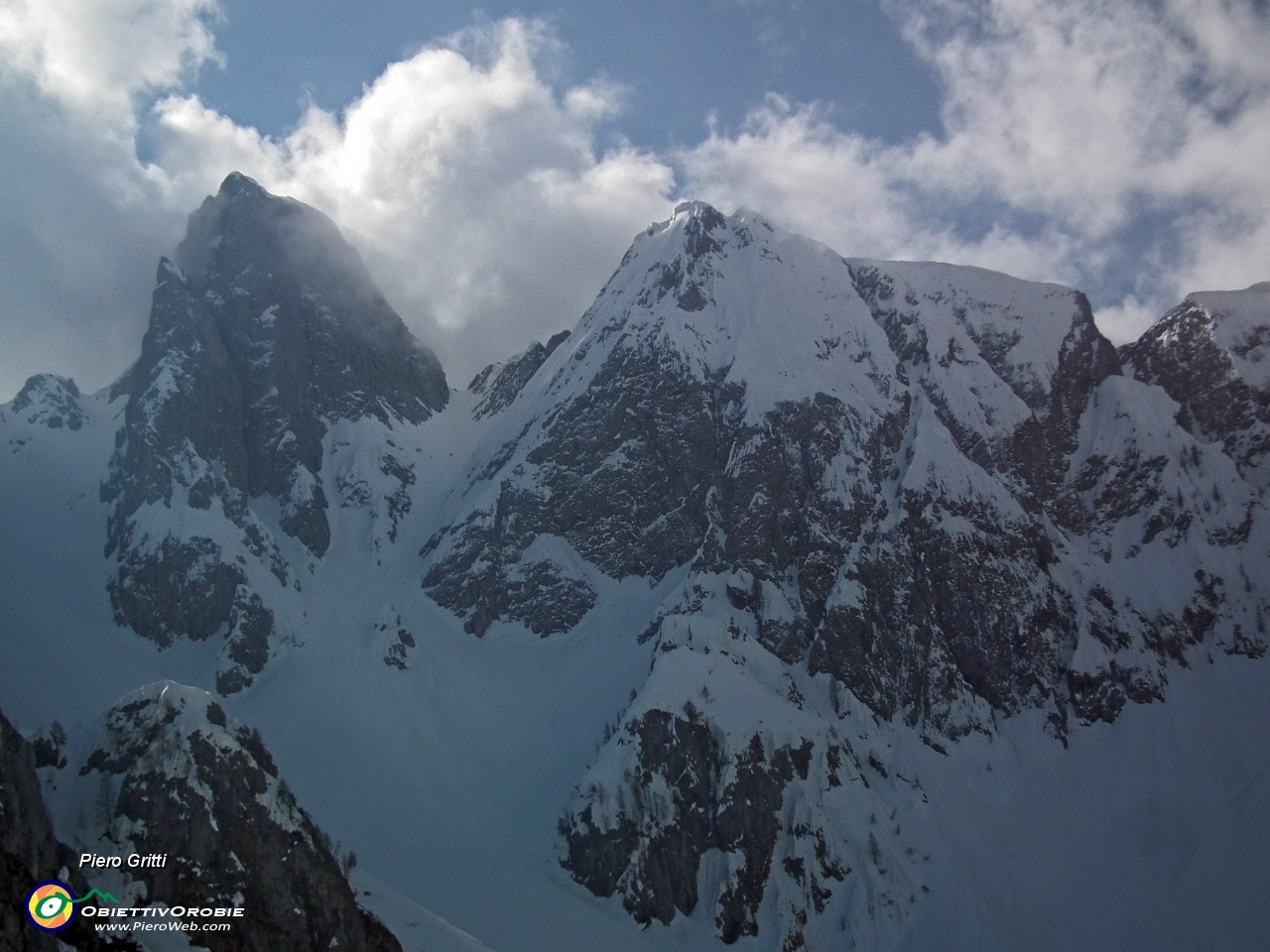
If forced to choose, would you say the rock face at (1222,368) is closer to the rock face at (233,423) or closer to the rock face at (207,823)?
the rock face at (233,423)

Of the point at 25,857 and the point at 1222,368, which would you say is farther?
the point at 1222,368

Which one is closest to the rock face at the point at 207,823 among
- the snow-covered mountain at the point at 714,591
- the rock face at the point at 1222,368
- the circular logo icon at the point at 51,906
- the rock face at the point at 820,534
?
the circular logo icon at the point at 51,906

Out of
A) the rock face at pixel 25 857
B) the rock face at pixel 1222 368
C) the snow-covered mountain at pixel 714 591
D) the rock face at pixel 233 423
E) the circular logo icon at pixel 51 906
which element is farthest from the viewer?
the rock face at pixel 1222 368

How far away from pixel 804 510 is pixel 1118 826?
166 ft

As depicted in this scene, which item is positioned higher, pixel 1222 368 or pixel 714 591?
pixel 1222 368

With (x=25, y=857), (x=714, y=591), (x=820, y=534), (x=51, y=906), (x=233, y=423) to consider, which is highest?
(x=820, y=534)

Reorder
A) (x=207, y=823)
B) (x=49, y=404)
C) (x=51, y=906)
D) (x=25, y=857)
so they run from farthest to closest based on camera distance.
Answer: (x=49, y=404) < (x=207, y=823) < (x=25, y=857) < (x=51, y=906)

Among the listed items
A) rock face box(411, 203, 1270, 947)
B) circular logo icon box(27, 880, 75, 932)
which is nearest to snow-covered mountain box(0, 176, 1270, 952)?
rock face box(411, 203, 1270, 947)

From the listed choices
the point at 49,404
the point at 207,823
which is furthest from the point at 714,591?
the point at 49,404

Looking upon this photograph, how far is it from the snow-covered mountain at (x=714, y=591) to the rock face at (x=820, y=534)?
0.50 meters

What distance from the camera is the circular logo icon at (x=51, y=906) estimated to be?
151ft

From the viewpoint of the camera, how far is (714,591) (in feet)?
430

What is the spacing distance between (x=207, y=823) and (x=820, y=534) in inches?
3682

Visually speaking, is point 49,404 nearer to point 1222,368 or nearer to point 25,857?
point 25,857
